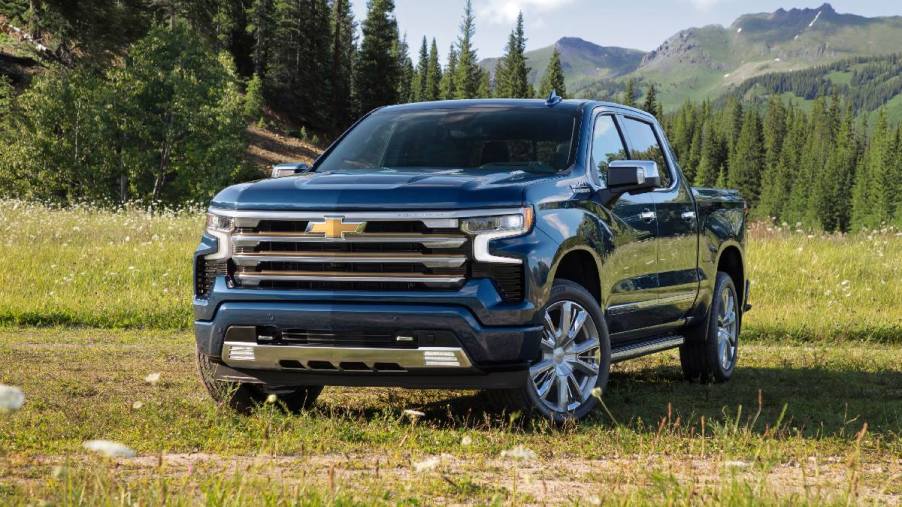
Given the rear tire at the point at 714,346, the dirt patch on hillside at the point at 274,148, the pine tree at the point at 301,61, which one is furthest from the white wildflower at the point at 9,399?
the pine tree at the point at 301,61

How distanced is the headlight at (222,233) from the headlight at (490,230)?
138 centimetres

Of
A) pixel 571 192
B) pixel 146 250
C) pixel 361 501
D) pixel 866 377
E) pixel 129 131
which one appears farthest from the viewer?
pixel 129 131

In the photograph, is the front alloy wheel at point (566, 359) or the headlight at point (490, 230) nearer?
the headlight at point (490, 230)

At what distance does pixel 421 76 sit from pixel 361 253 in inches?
5850

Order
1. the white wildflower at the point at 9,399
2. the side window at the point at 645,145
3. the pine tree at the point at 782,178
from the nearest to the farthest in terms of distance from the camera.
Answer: the white wildflower at the point at 9,399 → the side window at the point at 645,145 → the pine tree at the point at 782,178

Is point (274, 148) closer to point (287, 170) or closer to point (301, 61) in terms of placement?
point (301, 61)

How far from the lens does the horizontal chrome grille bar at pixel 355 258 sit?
5.85 metres

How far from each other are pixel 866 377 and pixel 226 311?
5.85 metres

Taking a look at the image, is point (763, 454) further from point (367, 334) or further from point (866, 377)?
point (866, 377)

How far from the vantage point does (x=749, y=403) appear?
7.98 m

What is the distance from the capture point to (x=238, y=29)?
297 feet

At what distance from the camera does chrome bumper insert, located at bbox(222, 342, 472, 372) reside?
5.83 m

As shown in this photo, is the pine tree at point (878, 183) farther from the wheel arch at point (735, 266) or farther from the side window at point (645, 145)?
the side window at point (645, 145)

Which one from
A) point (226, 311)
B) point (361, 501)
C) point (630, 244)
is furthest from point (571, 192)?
point (361, 501)
